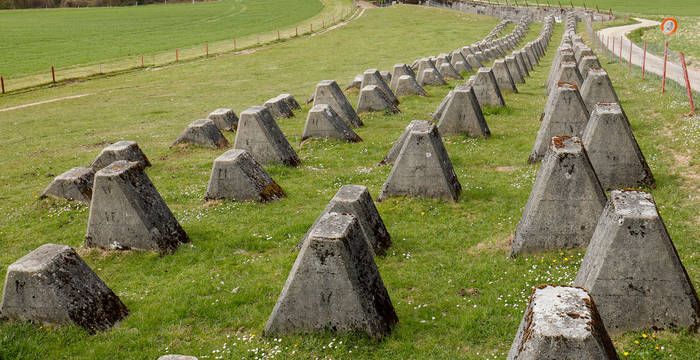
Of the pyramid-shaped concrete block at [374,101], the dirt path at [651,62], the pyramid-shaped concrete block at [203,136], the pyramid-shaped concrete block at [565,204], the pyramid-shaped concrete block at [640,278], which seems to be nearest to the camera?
the pyramid-shaped concrete block at [640,278]


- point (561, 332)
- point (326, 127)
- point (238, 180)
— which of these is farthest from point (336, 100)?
point (561, 332)

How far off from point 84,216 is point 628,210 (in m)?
10.5

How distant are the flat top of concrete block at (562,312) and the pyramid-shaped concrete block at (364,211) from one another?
157 inches

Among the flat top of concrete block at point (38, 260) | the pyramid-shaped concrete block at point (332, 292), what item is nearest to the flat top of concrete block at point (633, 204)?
the pyramid-shaped concrete block at point (332, 292)

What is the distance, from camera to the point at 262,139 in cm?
1477

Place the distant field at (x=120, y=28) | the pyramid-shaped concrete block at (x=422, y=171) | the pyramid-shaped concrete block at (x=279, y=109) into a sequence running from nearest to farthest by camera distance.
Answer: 1. the pyramid-shaped concrete block at (x=422, y=171)
2. the pyramid-shaped concrete block at (x=279, y=109)
3. the distant field at (x=120, y=28)

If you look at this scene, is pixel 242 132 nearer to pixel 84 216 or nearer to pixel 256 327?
pixel 84 216

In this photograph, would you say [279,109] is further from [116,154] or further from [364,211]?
[364,211]

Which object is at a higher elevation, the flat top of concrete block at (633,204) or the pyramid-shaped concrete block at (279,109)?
the flat top of concrete block at (633,204)

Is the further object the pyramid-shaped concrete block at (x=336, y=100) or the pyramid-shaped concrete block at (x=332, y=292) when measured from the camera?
the pyramid-shaped concrete block at (x=336, y=100)

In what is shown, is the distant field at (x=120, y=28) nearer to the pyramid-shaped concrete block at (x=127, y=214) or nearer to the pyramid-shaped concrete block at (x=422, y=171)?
the pyramid-shaped concrete block at (x=127, y=214)

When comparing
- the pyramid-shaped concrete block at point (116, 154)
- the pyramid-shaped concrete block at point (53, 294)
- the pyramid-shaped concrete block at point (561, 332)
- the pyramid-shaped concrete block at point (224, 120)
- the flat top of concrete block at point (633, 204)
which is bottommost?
the pyramid-shaped concrete block at point (224, 120)

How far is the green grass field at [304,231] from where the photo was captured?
22.9ft

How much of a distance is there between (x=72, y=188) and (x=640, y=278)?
1163 centimetres
